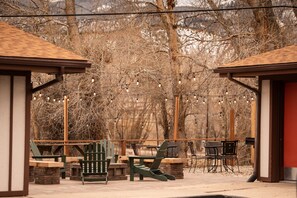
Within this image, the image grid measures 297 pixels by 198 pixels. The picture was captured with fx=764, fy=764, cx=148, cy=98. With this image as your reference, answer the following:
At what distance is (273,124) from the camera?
18.4 meters

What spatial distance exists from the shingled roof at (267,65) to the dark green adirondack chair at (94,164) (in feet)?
11.9

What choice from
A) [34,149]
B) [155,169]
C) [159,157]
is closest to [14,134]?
[34,149]

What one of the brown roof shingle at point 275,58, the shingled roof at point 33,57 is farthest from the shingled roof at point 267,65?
the shingled roof at point 33,57

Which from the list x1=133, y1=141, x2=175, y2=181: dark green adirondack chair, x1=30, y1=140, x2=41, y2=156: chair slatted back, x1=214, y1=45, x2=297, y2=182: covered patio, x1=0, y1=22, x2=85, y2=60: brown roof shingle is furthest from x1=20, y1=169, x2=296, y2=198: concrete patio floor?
x1=0, y1=22, x2=85, y2=60: brown roof shingle

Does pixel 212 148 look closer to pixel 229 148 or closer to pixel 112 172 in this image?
pixel 229 148

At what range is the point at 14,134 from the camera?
14.6m

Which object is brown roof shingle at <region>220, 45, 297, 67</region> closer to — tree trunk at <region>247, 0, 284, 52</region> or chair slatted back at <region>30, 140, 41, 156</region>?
chair slatted back at <region>30, 140, 41, 156</region>

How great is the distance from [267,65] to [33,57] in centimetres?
570

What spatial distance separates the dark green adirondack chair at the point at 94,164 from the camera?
1764cm

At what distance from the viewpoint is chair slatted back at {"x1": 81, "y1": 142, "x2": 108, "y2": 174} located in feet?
57.8

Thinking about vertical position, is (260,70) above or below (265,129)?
above

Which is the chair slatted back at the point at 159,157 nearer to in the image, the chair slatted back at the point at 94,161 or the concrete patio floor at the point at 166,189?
the concrete patio floor at the point at 166,189

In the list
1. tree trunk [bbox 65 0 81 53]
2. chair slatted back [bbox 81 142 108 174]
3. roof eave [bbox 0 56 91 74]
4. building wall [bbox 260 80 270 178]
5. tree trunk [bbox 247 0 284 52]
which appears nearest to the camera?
roof eave [bbox 0 56 91 74]

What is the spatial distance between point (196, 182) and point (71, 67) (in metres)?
5.17
